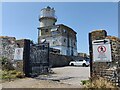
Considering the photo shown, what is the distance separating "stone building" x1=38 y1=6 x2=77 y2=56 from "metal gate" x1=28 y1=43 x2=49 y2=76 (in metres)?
24.8

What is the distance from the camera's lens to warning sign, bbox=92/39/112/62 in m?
8.91

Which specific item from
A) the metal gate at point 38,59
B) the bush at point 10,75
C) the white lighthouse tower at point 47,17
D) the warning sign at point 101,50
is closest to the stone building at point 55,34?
the white lighthouse tower at point 47,17

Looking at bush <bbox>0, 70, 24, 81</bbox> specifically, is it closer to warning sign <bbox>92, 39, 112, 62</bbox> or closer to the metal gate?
the metal gate

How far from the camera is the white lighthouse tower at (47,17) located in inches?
1757

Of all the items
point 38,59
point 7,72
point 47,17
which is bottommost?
point 7,72

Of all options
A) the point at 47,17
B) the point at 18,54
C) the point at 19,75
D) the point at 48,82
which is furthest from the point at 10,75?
the point at 47,17

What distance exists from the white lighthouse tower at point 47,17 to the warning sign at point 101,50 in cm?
3577

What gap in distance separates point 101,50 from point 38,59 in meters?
6.12

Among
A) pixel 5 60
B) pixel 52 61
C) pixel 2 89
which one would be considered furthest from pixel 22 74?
pixel 52 61

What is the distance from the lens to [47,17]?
44.3m

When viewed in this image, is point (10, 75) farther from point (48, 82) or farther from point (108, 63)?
point (108, 63)

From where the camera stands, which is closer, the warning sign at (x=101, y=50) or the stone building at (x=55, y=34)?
the warning sign at (x=101, y=50)

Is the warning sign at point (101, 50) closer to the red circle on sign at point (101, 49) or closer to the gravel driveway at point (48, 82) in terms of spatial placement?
the red circle on sign at point (101, 49)

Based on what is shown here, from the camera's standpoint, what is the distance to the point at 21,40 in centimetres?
1302
